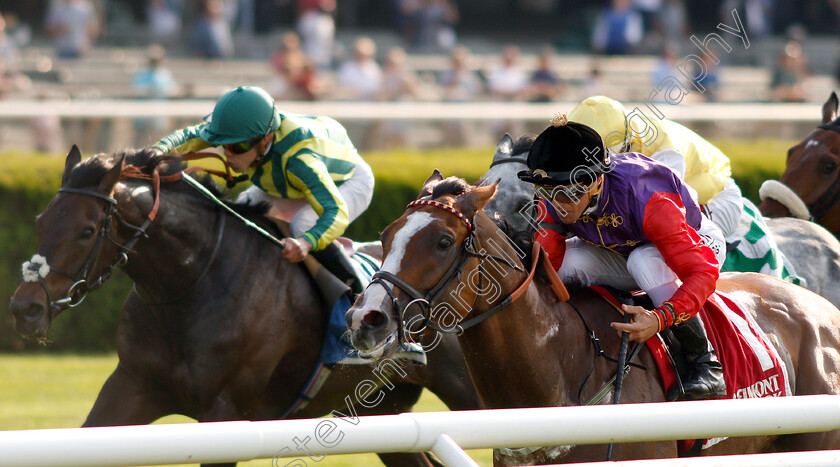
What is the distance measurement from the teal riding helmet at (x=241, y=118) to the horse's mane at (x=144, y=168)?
192 millimetres

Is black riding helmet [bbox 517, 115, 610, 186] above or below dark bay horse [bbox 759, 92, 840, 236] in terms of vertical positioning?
above

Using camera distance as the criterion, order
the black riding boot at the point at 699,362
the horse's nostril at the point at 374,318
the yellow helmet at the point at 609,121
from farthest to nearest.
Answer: the yellow helmet at the point at 609,121 < the black riding boot at the point at 699,362 < the horse's nostril at the point at 374,318

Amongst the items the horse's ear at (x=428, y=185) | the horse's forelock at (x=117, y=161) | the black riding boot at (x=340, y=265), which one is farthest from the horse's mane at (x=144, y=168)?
the horse's ear at (x=428, y=185)

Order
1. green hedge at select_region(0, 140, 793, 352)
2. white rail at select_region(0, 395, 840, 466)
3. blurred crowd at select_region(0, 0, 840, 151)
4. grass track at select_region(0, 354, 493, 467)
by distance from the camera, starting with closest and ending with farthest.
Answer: white rail at select_region(0, 395, 840, 466), grass track at select_region(0, 354, 493, 467), green hedge at select_region(0, 140, 793, 352), blurred crowd at select_region(0, 0, 840, 151)

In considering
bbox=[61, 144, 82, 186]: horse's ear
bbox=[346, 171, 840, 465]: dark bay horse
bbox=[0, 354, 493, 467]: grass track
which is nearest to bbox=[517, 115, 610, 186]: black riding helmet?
bbox=[346, 171, 840, 465]: dark bay horse

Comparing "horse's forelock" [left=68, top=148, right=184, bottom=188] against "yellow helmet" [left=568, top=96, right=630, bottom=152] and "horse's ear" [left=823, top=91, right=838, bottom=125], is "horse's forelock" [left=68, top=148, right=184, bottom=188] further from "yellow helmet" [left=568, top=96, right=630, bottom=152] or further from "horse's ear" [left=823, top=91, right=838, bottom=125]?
"horse's ear" [left=823, top=91, right=838, bottom=125]

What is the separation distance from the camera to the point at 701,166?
4156 millimetres

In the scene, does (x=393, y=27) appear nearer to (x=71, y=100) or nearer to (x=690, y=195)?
(x=71, y=100)

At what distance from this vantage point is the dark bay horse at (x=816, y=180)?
16.4 feet

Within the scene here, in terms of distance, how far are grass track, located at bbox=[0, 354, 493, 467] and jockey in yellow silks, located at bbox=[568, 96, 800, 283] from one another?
1784mm

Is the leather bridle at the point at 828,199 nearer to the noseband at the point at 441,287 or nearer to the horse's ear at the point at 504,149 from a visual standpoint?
the horse's ear at the point at 504,149

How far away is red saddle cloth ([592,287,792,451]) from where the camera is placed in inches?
122

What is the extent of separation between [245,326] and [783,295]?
2.01 m

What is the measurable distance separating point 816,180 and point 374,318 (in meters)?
3.26
